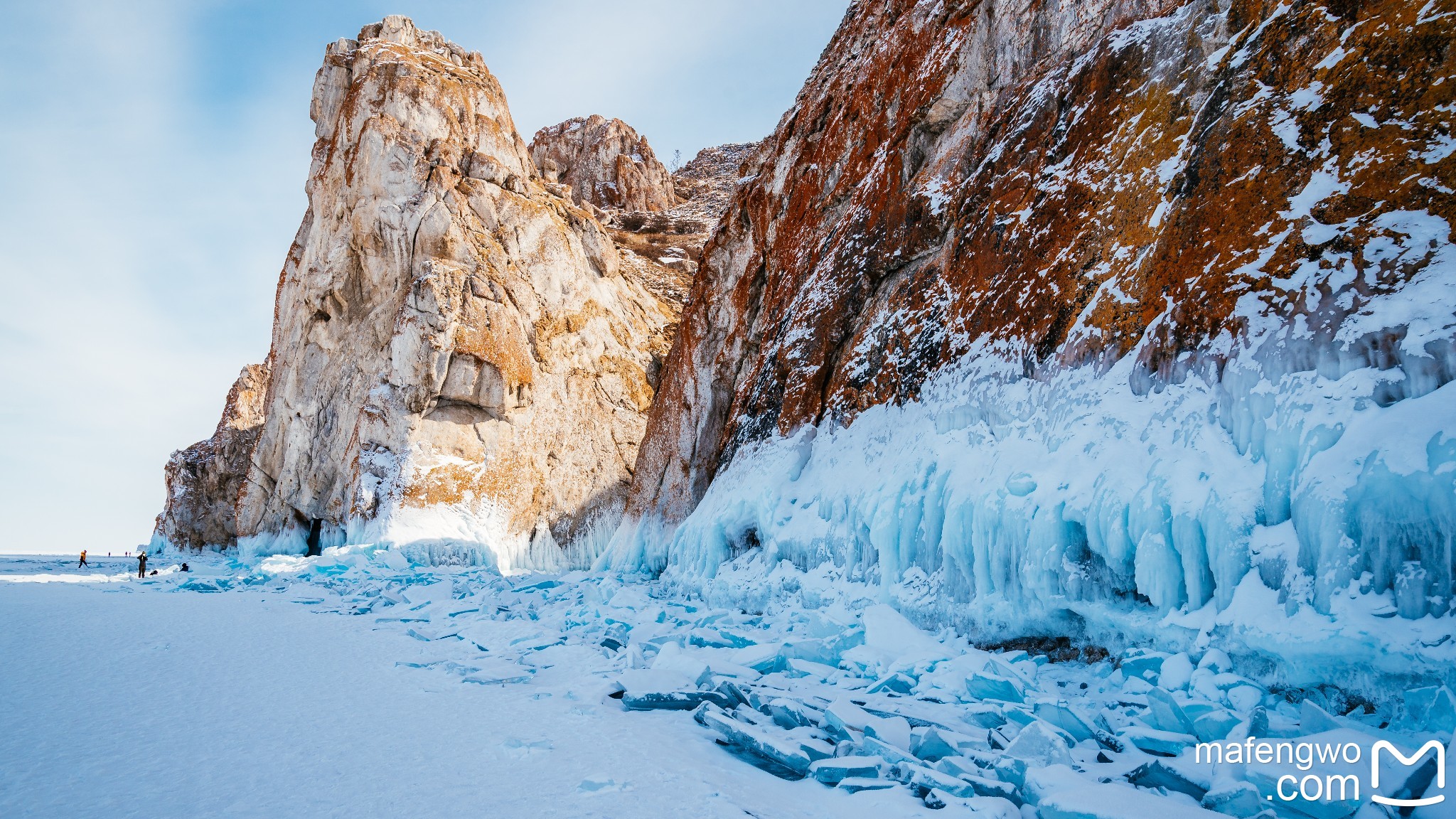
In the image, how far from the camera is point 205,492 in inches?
1533

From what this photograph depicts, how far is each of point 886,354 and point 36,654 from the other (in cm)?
905

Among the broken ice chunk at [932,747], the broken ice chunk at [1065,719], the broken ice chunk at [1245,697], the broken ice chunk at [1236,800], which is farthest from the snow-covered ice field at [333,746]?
the broken ice chunk at [1245,697]

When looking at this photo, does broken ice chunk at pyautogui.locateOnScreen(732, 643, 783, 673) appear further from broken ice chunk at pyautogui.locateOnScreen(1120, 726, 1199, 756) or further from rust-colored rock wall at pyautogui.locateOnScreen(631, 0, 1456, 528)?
rust-colored rock wall at pyautogui.locateOnScreen(631, 0, 1456, 528)

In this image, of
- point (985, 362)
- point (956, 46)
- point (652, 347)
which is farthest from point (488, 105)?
point (985, 362)

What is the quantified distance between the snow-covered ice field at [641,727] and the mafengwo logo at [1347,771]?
2 cm

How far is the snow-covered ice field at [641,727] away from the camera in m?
2.66

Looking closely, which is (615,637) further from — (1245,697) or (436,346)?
(436,346)

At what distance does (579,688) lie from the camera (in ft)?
15.7

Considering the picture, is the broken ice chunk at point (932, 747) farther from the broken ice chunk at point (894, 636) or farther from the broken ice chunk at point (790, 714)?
the broken ice chunk at point (894, 636)

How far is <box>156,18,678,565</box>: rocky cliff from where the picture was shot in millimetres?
24109

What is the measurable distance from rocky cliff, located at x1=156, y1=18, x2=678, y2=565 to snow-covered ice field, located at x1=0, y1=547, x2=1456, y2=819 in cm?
1738

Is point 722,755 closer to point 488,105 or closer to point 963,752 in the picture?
point 963,752

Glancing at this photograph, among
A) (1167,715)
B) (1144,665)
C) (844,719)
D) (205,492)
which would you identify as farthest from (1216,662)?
(205,492)

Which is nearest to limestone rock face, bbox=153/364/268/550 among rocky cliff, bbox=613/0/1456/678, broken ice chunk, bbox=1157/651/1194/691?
rocky cliff, bbox=613/0/1456/678
